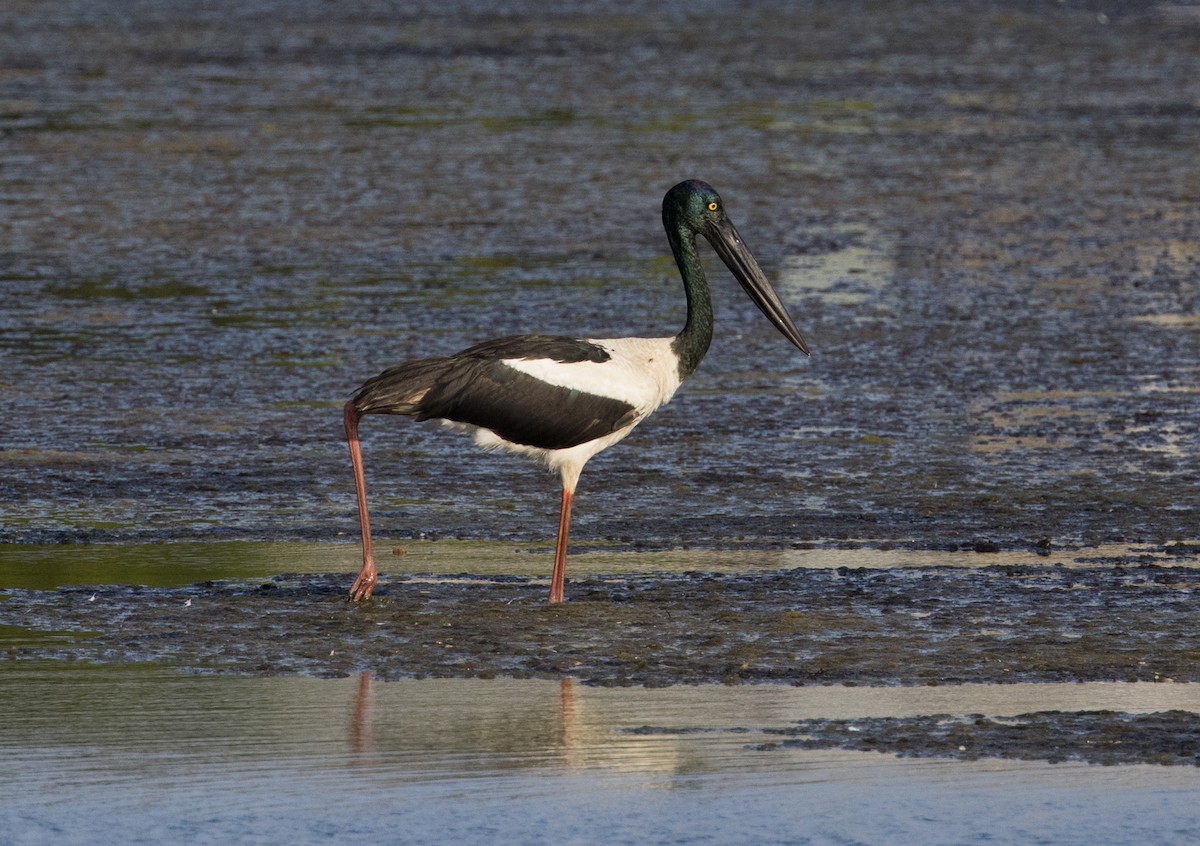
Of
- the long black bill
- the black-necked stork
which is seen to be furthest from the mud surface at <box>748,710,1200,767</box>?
the long black bill

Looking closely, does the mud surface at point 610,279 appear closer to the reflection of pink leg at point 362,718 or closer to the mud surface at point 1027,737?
the reflection of pink leg at point 362,718

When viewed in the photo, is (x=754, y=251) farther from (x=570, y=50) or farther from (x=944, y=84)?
(x=570, y=50)

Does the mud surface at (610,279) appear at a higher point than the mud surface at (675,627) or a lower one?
higher


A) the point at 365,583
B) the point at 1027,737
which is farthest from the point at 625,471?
the point at 1027,737

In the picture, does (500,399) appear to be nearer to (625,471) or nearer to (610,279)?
(625,471)

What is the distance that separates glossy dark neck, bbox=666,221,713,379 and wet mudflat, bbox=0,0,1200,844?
2.45ft

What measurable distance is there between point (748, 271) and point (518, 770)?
11.2 ft

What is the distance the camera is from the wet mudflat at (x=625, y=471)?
20.2 feet

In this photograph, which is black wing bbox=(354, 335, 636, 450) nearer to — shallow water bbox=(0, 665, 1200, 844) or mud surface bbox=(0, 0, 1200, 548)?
mud surface bbox=(0, 0, 1200, 548)

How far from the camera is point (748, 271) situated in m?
9.06

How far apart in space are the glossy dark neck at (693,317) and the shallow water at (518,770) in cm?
185

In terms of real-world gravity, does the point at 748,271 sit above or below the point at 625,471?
above

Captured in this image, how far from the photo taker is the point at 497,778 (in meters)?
6.03

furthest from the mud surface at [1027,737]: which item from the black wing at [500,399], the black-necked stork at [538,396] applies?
the black wing at [500,399]
